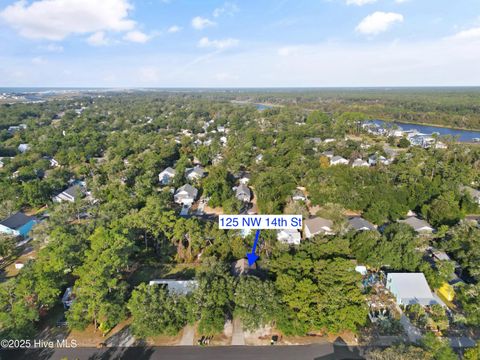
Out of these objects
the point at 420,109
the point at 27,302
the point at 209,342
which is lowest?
the point at 209,342

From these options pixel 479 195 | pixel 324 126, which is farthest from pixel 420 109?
pixel 479 195

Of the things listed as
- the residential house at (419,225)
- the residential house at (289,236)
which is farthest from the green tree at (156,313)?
the residential house at (419,225)

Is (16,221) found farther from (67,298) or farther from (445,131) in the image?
(445,131)

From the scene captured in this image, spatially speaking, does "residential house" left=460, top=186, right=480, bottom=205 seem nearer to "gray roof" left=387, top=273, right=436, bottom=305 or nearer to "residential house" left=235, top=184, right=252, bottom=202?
"gray roof" left=387, top=273, right=436, bottom=305

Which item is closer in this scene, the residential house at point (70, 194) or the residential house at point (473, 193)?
the residential house at point (473, 193)

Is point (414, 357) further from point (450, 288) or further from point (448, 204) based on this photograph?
point (448, 204)

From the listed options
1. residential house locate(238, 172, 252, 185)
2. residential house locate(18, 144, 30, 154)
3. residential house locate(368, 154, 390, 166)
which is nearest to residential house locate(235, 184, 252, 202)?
residential house locate(238, 172, 252, 185)

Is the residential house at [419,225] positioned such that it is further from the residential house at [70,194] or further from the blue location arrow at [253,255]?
the residential house at [70,194]
